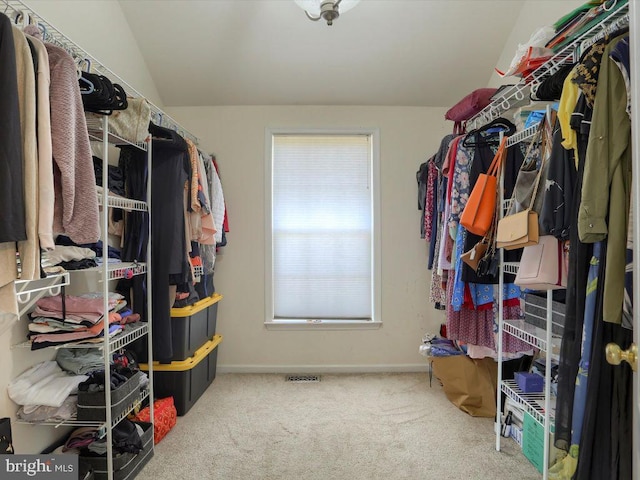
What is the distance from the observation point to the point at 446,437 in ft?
6.86

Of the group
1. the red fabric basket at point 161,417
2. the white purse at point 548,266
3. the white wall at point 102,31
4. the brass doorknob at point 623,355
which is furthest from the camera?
the red fabric basket at point 161,417

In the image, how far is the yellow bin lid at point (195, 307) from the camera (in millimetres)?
2350

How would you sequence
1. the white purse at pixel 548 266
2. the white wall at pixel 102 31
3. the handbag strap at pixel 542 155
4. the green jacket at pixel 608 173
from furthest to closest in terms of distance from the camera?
the white wall at pixel 102 31 < the handbag strap at pixel 542 155 < the white purse at pixel 548 266 < the green jacket at pixel 608 173

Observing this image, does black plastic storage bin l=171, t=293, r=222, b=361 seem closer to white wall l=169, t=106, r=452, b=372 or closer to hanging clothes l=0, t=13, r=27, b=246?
white wall l=169, t=106, r=452, b=372

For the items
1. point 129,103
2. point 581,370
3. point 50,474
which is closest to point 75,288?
point 50,474

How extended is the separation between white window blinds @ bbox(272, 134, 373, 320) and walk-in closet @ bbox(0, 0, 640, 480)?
0.02 meters

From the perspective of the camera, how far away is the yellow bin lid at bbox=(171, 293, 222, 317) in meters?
2.35

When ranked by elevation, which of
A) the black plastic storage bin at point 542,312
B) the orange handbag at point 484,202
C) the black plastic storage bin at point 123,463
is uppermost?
the orange handbag at point 484,202

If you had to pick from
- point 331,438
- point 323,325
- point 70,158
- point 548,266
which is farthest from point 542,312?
point 70,158

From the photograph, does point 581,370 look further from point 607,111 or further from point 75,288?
point 75,288

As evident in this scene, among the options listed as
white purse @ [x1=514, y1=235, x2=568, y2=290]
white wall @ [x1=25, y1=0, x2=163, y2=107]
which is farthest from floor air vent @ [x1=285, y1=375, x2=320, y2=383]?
white wall @ [x1=25, y1=0, x2=163, y2=107]

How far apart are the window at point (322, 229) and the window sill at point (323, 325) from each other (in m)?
0.05

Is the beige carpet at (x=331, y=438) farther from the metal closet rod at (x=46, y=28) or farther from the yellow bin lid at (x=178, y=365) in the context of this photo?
the metal closet rod at (x=46, y=28)

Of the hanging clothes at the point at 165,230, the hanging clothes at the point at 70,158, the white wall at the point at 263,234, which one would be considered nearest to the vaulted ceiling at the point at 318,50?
the white wall at the point at 263,234
